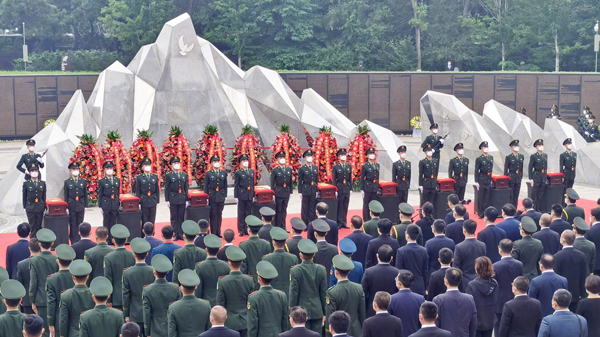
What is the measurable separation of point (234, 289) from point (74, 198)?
24.1 feet

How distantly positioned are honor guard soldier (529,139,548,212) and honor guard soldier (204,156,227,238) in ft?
23.1

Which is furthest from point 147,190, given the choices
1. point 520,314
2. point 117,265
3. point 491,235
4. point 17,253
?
point 520,314

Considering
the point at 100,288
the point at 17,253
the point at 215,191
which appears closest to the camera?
the point at 100,288

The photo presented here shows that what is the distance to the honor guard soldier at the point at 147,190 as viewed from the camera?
15078 millimetres

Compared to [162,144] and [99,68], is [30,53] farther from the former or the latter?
[162,144]

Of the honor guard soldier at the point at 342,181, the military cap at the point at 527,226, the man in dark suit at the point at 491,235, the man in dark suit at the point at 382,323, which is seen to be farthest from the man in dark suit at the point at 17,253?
the honor guard soldier at the point at 342,181

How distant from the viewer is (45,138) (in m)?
18.9

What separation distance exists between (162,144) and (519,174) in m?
8.73

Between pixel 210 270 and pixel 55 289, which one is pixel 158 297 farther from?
pixel 55 289

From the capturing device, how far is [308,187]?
53.2 ft

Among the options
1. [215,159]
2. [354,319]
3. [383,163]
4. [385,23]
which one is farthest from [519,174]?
[385,23]

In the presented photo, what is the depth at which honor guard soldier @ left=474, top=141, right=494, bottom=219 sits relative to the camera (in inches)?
690

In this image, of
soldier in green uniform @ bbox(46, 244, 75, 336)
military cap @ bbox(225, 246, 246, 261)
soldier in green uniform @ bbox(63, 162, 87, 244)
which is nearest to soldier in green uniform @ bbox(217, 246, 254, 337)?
military cap @ bbox(225, 246, 246, 261)

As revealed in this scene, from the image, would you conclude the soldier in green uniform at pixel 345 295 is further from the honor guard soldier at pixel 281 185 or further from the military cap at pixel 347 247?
the honor guard soldier at pixel 281 185
